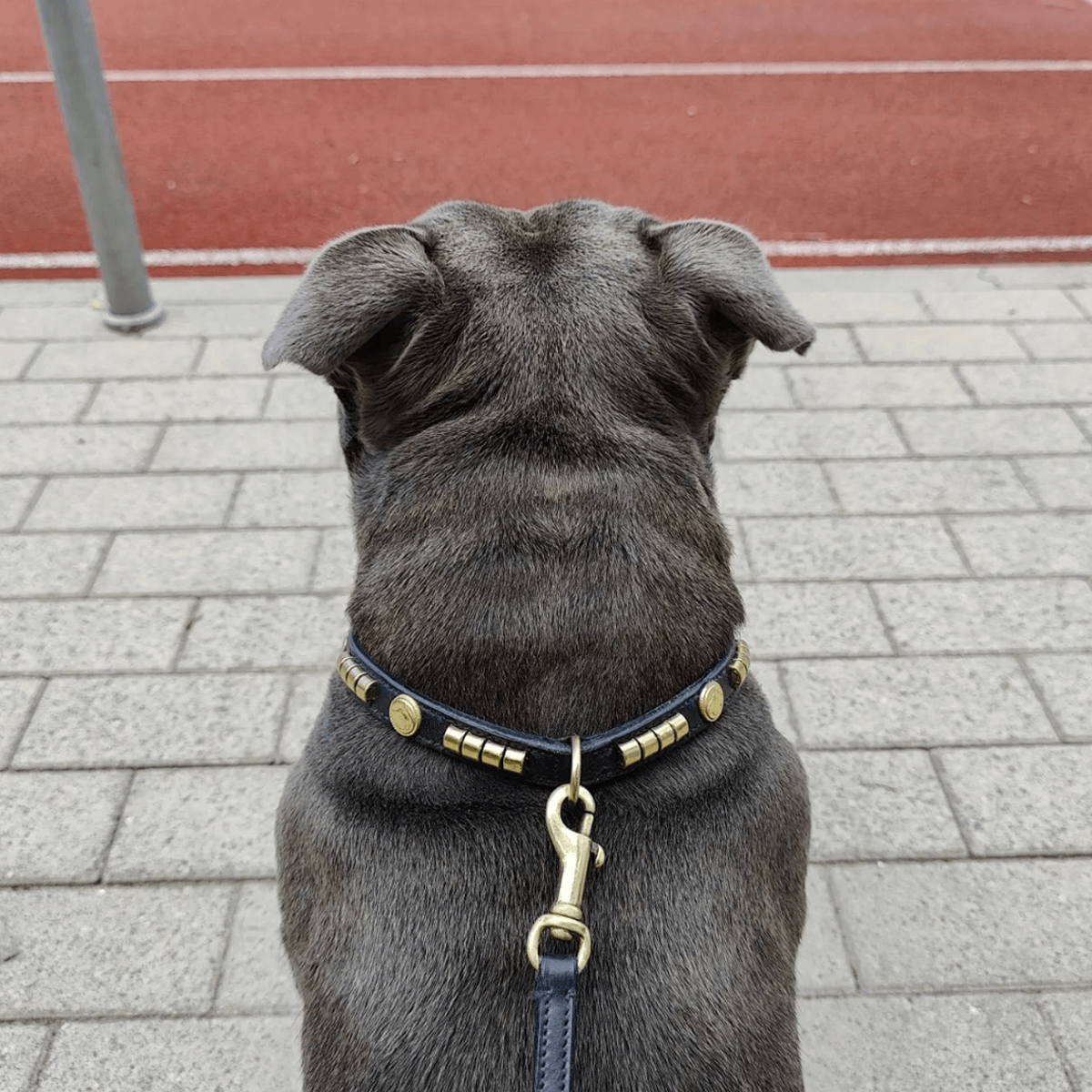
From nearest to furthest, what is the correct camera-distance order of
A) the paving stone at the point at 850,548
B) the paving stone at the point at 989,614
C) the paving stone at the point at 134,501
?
the paving stone at the point at 989,614
the paving stone at the point at 850,548
the paving stone at the point at 134,501

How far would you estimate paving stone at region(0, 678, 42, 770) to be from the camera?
3350 millimetres

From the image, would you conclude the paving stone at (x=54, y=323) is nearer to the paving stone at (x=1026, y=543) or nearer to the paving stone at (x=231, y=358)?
the paving stone at (x=231, y=358)

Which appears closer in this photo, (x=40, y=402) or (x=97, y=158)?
(x=40, y=402)

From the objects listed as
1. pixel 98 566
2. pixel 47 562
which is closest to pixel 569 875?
pixel 98 566

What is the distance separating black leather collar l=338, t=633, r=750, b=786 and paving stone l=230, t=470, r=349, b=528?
8.07 feet

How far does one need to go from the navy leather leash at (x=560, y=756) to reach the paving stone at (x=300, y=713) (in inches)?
58.2

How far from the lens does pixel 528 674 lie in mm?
1768

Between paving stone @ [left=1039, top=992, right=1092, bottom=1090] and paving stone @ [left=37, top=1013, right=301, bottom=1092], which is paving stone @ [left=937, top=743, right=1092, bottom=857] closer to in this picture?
paving stone @ [left=1039, top=992, right=1092, bottom=1090]

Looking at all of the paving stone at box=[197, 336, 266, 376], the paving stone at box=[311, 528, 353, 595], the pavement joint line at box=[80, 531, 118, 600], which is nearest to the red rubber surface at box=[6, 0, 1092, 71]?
the paving stone at box=[197, 336, 266, 376]

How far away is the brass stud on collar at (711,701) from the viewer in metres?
1.84

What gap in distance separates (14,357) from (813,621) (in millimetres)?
3928

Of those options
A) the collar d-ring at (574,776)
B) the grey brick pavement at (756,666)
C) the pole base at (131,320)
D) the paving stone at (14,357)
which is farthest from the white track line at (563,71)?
the collar d-ring at (574,776)

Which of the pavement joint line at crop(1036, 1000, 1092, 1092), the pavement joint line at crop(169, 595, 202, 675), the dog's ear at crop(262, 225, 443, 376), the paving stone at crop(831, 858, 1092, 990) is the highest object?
the dog's ear at crop(262, 225, 443, 376)

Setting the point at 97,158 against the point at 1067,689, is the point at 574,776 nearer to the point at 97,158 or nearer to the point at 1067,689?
the point at 1067,689
